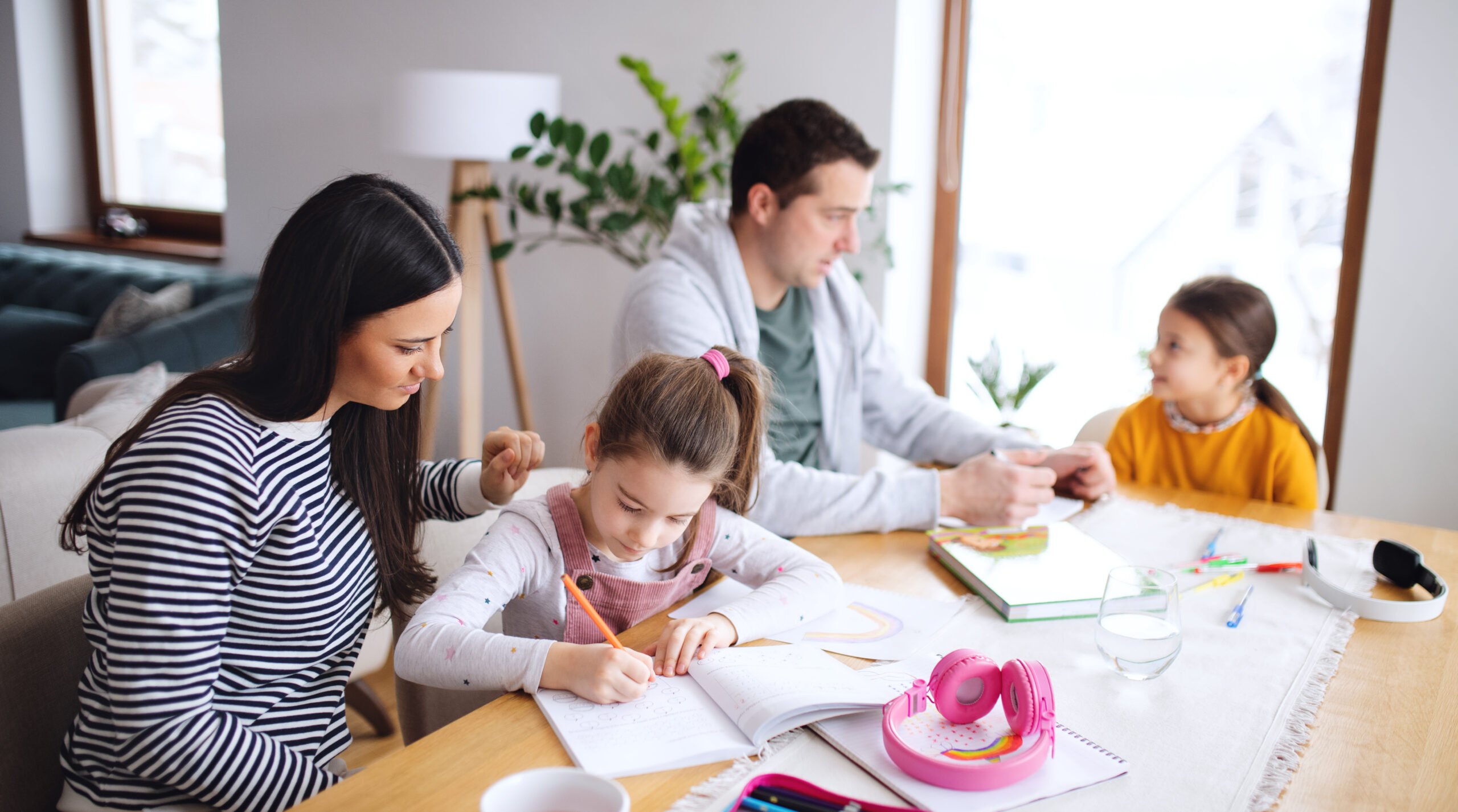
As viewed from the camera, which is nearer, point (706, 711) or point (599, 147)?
point (706, 711)

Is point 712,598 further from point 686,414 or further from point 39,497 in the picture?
point 39,497

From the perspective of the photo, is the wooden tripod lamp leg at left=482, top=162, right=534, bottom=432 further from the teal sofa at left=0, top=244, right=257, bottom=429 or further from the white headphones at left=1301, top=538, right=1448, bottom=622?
the white headphones at left=1301, top=538, right=1448, bottom=622

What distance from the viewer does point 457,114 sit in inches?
117


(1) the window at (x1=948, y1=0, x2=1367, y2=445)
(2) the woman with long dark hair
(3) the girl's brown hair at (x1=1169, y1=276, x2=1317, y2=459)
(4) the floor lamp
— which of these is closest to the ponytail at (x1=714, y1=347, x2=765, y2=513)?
(2) the woman with long dark hair

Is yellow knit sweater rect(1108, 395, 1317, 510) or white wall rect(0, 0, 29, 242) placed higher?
white wall rect(0, 0, 29, 242)

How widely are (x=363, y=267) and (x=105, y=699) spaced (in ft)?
1.66

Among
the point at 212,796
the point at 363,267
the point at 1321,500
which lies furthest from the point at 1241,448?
the point at 212,796

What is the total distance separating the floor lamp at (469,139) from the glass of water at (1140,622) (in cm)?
205

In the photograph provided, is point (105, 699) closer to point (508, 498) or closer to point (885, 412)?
point (508, 498)

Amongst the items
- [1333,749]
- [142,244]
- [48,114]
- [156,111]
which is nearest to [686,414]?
[1333,749]

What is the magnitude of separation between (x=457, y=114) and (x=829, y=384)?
1584mm

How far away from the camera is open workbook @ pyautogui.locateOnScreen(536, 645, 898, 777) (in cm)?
89

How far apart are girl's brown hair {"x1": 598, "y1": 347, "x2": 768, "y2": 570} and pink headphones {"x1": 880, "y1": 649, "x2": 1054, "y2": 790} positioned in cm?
33

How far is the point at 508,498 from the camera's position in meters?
1.32
